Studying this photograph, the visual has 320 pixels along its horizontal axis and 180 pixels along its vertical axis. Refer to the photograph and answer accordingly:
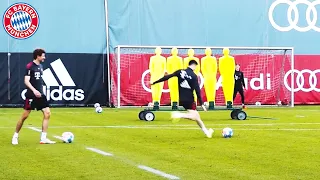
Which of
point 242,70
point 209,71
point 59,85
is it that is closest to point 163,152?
point 209,71

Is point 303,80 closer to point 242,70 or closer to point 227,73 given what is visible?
point 242,70

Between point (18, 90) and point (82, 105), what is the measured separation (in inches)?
134

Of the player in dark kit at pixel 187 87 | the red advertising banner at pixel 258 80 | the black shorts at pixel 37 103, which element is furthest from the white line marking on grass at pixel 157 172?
the red advertising banner at pixel 258 80

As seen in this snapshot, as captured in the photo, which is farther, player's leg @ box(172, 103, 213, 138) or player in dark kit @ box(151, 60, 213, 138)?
player in dark kit @ box(151, 60, 213, 138)

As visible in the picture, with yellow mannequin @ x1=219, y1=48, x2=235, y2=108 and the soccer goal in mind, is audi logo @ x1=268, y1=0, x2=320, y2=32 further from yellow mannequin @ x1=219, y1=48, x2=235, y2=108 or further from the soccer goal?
yellow mannequin @ x1=219, y1=48, x2=235, y2=108

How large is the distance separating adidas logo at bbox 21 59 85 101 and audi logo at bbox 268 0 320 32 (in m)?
11.5

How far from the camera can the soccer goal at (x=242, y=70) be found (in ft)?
125

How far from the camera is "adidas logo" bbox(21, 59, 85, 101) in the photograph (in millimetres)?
37781

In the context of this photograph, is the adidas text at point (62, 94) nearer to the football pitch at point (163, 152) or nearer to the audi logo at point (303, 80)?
the audi logo at point (303, 80)

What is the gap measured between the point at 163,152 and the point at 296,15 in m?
27.5

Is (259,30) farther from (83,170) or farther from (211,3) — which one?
(83,170)

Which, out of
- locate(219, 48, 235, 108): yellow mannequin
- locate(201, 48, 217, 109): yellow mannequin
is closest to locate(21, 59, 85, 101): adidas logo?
locate(201, 48, 217, 109): yellow mannequin

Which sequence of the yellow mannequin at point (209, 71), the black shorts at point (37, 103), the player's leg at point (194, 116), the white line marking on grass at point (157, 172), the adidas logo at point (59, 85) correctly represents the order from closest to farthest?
the white line marking on grass at point (157, 172) < the black shorts at point (37, 103) < the player's leg at point (194, 116) < the yellow mannequin at point (209, 71) < the adidas logo at point (59, 85)

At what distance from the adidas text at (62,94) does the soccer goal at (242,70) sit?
1.68 m
